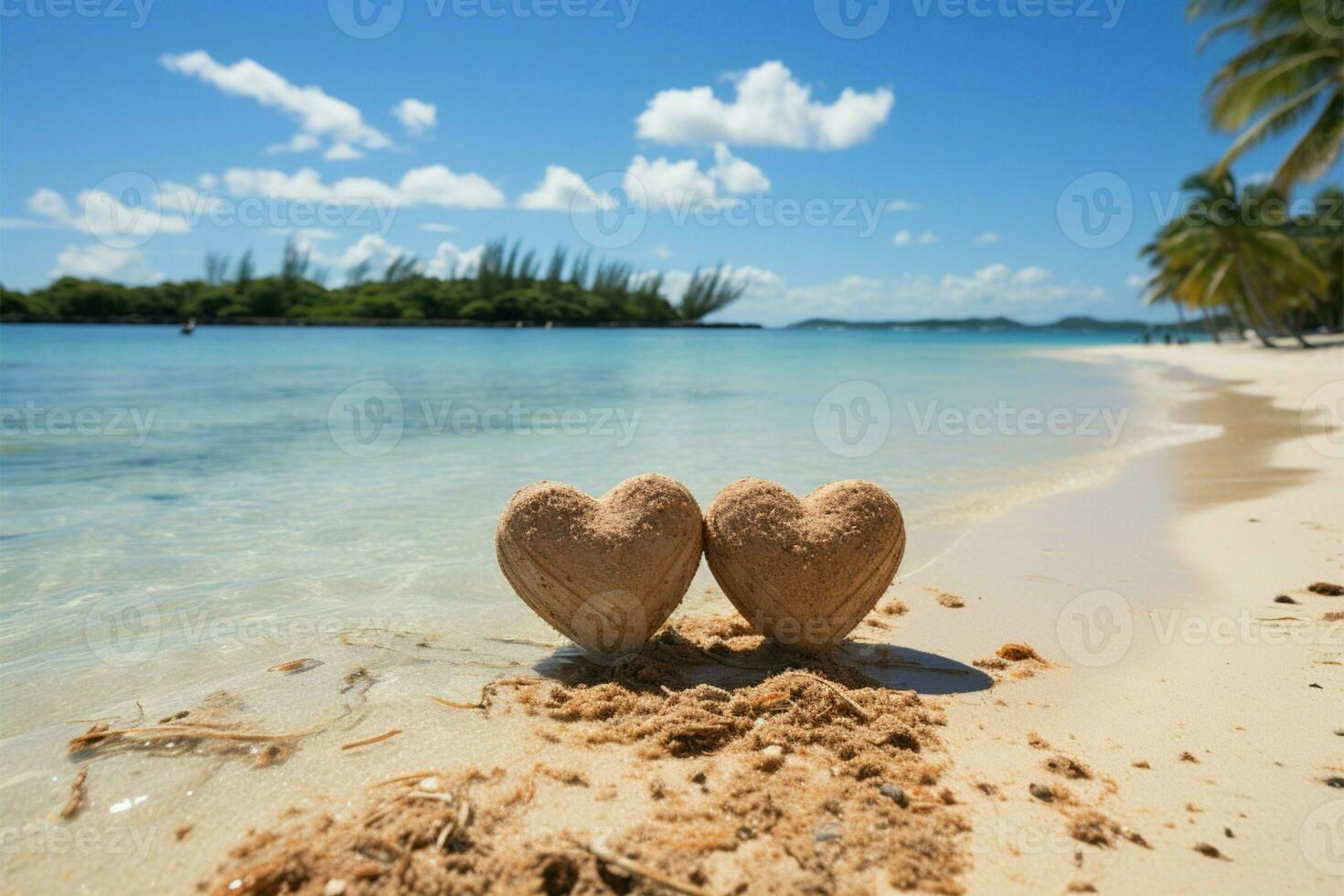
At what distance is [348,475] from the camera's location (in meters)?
9.53

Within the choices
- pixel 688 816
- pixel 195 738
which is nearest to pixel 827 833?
pixel 688 816

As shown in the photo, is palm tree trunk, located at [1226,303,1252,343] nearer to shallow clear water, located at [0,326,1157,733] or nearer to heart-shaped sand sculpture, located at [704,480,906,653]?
shallow clear water, located at [0,326,1157,733]

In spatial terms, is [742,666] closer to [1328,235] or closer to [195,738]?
[195,738]

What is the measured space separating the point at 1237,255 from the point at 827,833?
158 feet

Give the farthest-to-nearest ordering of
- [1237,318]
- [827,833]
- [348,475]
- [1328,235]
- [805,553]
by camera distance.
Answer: [1237,318], [1328,235], [348,475], [805,553], [827,833]

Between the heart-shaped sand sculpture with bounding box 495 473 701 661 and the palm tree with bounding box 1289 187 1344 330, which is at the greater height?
the palm tree with bounding box 1289 187 1344 330

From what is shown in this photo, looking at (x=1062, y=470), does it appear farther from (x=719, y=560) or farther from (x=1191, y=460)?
(x=719, y=560)

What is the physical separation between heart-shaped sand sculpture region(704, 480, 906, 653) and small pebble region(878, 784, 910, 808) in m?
1.18

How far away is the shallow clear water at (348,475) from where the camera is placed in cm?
477

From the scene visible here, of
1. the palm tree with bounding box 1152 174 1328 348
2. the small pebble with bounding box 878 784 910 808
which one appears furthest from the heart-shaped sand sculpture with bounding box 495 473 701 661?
the palm tree with bounding box 1152 174 1328 348

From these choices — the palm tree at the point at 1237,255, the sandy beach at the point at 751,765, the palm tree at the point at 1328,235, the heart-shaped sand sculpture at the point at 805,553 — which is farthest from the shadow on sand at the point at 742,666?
the palm tree at the point at 1328,235

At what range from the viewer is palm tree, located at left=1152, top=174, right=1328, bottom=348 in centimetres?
3956

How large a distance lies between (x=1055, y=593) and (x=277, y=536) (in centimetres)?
582

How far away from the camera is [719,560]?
3965 mm
